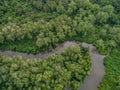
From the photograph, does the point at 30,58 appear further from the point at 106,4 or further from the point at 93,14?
the point at 106,4

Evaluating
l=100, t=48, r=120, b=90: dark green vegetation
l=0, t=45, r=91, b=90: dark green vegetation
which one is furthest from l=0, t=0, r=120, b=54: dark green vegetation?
l=0, t=45, r=91, b=90: dark green vegetation

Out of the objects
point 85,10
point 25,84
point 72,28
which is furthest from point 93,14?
point 25,84

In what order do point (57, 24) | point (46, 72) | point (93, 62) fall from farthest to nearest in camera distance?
point (57, 24) < point (93, 62) < point (46, 72)

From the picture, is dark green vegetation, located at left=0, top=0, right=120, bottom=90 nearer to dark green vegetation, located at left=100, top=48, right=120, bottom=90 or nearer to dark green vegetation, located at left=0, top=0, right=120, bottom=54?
dark green vegetation, located at left=0, top=0, right=120, bottom=54

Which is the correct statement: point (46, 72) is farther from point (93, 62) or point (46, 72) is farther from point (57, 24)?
point (57, 24)

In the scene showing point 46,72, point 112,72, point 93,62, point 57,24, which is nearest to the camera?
point 46,72

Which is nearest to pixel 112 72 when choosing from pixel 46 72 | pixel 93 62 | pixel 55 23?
pixel 93 62

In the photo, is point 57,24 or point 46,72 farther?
point 57,24
